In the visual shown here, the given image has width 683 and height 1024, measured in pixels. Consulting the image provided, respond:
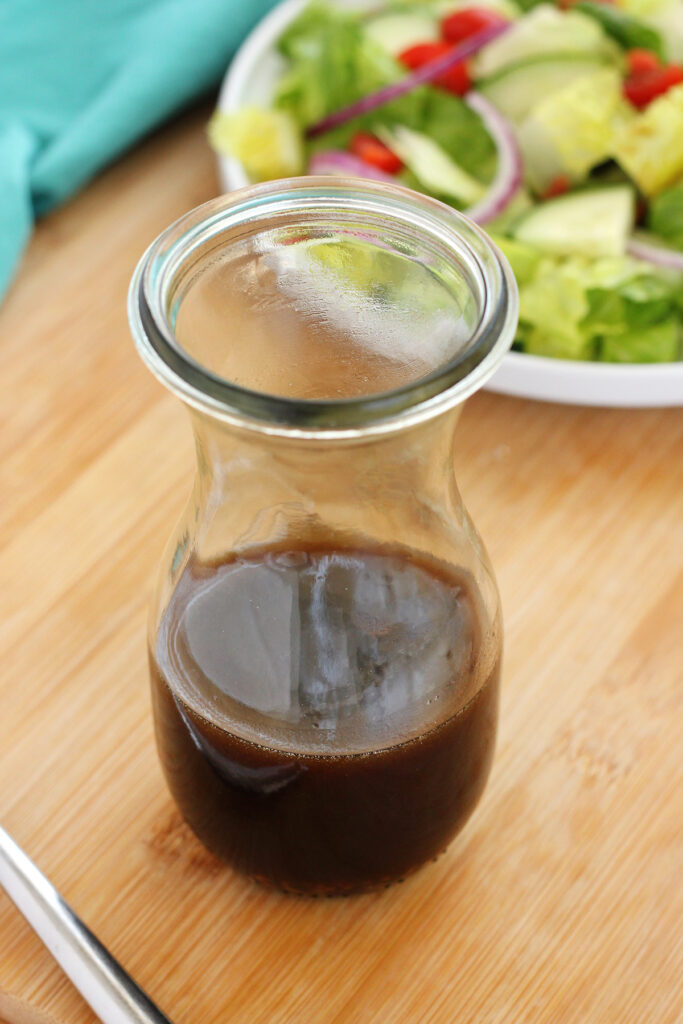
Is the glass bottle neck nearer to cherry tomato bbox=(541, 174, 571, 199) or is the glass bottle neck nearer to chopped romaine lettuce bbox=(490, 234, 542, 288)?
chopped romaine lettuce bbox=(490, 234, 542, 288)

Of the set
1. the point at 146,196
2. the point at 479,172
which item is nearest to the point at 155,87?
the point at 146,196

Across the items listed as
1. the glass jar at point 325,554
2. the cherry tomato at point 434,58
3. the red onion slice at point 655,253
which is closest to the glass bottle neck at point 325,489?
the glass jar at point 325,554

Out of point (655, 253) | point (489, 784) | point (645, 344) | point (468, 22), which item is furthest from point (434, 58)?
point (489, 784)

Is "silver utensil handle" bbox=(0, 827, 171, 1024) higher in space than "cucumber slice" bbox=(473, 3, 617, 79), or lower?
higher

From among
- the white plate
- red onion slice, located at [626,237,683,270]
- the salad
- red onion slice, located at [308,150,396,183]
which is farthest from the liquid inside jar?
Answer: red onion slice, located at [308,150,396,183]

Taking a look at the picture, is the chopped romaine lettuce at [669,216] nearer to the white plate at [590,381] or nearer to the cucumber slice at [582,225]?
the cucumber slice at [582,225]

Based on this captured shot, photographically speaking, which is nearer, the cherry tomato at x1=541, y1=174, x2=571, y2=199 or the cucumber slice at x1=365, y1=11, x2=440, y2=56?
the cherry tomato at x1=541, y1=174, x2=571, y2=199
